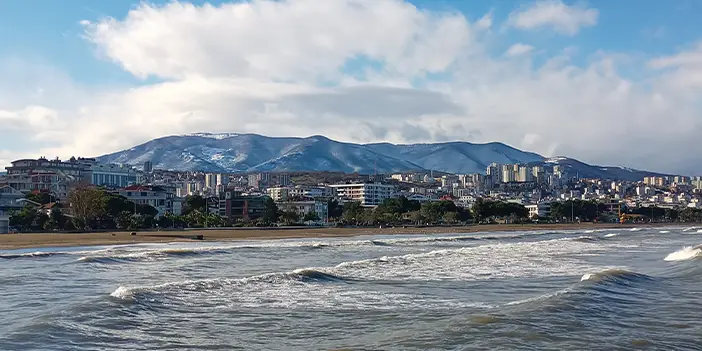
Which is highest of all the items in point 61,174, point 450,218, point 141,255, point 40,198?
point 61,174

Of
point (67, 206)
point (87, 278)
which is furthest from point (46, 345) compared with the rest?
point (67, 206)

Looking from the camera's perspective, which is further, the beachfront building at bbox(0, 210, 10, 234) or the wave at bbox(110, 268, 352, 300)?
the beachfront building at bbox(0, 210, 10, 234)

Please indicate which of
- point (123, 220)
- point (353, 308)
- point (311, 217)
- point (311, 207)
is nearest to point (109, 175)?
point (311, 207)

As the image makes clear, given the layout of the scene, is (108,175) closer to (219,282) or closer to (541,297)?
(219,282)

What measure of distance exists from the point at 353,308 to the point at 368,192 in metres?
Result: 171

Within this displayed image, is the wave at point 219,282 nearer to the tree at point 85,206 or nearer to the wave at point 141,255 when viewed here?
the wave at point 141,255

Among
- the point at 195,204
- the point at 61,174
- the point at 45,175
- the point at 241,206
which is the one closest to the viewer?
the point at 195,204

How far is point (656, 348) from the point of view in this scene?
11.5m

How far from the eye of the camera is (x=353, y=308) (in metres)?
16.0

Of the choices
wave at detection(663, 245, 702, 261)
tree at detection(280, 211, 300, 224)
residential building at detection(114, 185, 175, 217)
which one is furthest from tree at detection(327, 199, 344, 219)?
wave at detection(663, 245, 702, 261)

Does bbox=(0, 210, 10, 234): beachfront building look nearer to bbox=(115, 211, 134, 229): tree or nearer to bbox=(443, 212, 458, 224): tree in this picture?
bbox=(115, 211, 134, 229): tree

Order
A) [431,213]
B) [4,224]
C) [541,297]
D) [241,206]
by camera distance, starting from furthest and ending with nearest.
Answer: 1. [241,206]
2. [431,213]
3. [4,224]
4. [541,297]

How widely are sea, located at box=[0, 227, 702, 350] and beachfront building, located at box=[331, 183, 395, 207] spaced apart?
515 feet

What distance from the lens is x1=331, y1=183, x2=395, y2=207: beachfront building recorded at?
184875 millimetres
